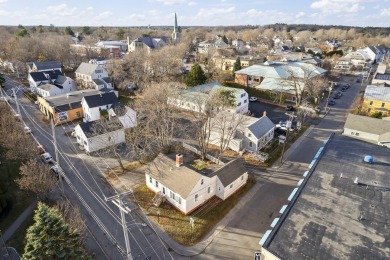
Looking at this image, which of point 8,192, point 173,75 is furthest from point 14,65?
point 8,192

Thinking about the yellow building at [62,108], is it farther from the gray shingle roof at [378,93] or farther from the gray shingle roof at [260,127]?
the gray shingle roof at [378,93]

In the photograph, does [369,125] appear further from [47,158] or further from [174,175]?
[47,158]

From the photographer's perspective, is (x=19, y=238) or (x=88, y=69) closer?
(x=19, y=238)

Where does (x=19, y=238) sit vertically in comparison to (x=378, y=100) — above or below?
below

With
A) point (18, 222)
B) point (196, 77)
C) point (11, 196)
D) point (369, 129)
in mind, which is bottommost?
point (18, 222)

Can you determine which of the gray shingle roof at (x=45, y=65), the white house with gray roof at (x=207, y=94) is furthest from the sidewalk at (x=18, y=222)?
the gray shingle roof at (x=45, y=65)

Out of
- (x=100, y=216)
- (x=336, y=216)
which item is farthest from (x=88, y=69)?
(x=336, y=216)

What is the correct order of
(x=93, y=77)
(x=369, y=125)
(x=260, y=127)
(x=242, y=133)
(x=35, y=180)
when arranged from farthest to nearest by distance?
(x=93, y=77)
(x=369, y=125)
(x=260, y=127)
(x=242, y=133)
(x=35, y=180)
